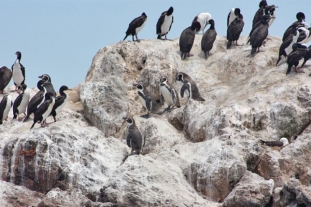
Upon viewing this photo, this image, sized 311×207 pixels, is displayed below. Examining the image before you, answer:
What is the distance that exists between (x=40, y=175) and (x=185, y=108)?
5560mm

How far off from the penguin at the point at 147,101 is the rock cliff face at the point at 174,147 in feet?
0.86

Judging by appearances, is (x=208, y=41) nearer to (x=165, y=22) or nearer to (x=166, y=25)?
(x=166, y=25)

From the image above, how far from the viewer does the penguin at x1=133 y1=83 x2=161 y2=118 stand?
23125mm

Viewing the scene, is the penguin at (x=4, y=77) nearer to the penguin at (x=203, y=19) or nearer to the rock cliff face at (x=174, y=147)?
the rock cliff face at (x=174, y=147)

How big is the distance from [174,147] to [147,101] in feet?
9.09

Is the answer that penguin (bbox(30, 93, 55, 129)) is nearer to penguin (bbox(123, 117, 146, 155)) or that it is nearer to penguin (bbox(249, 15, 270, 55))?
A: penguin (bbox(123, 117, 146, 155))

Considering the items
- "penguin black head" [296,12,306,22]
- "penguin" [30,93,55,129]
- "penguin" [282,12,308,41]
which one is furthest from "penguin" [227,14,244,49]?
"penguin" [30,93,55,129]

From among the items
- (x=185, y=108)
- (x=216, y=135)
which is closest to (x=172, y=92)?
(x=185, y=108)

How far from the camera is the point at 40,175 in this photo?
744 inches

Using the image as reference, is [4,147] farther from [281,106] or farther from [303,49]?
[303,49]

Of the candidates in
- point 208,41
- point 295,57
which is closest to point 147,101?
point 208,41

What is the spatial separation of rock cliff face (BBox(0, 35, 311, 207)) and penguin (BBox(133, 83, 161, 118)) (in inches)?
10.4

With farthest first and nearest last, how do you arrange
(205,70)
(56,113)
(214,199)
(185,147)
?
(205,70) → (56,113) → (185,147) → (214,199)

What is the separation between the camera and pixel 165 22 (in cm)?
2812
